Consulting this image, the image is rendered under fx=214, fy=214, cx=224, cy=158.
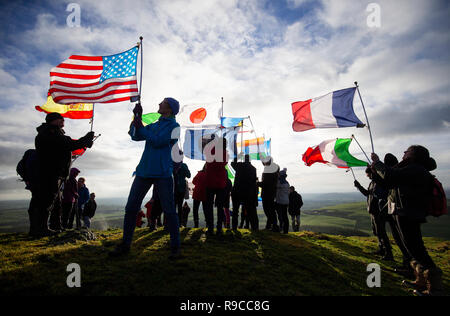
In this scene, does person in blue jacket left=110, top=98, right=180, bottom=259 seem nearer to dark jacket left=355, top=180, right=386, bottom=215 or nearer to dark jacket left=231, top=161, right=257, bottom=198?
dark jacket left=231, top=161, right=257, bottom=198

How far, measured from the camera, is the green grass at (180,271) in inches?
113

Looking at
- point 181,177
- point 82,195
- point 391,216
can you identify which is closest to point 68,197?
point 82,195

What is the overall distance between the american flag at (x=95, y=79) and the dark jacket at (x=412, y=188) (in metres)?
6.91

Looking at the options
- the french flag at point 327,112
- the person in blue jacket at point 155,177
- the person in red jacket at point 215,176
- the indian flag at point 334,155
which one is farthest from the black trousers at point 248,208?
the indian flag at point 334,155

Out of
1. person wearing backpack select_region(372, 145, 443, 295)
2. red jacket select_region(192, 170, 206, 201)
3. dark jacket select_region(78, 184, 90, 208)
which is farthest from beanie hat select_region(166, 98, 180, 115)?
dark jacket select_region(78, 184, 90, 208)

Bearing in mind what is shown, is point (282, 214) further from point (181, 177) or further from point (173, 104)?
point (173, 104)

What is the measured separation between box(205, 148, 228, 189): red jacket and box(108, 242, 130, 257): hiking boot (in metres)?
2.77

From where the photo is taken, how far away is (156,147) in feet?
14.1

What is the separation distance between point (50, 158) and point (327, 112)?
978 cm

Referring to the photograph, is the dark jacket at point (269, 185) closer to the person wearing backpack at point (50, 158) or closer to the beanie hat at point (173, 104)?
the beanie hat at point (173, 104)

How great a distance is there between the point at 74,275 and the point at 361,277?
5376 millimetres

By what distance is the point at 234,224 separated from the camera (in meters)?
8.36

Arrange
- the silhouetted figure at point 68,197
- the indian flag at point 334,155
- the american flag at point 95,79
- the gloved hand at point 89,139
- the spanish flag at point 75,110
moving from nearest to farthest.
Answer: the gloved hand at point 89,139, the american flag at point 95,79, the spanish flag at point 75,110, the silhouetted figure at point 68,197, the indian flag at point 334,155
